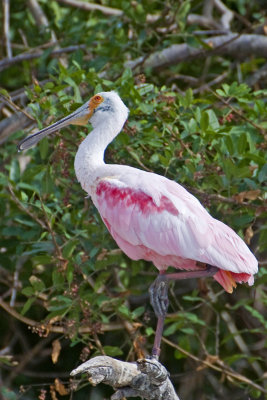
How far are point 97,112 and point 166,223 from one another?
0.76 m

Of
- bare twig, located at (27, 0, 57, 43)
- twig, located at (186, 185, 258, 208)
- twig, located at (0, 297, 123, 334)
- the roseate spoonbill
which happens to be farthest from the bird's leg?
bare twig, located at (27, 0, 57, 43)

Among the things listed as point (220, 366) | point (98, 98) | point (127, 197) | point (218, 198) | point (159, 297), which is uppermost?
point (98, 98)

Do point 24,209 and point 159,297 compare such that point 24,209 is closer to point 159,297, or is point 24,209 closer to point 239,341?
point 159,297

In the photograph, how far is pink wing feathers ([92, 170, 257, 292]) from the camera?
4.78m

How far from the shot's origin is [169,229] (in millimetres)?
4914

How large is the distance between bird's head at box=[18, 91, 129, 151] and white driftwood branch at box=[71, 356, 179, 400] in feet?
4.53

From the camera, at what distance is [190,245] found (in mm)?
4832

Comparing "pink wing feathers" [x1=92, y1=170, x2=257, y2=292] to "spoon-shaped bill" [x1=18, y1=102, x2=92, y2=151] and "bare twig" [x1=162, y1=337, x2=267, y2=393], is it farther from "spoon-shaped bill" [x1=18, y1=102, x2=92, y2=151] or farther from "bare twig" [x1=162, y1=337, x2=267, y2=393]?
"bare twig" [x1=162, y1=337, x2=267, y2=393]

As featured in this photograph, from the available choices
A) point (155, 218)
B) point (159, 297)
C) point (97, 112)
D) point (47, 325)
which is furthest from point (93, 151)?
point (47, 325)

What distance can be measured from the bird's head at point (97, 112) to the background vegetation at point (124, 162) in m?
0.11

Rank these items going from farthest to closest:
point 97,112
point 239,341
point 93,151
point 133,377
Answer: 1. point 239,341
2. point 97,112
3. point 93,151
4. point 133,377

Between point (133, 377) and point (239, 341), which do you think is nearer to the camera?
point (133, 377)

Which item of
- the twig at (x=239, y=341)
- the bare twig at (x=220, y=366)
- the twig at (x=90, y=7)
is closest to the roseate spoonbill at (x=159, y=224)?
the bare twig at (x=220, y=366)

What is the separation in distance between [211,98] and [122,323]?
1.48m
